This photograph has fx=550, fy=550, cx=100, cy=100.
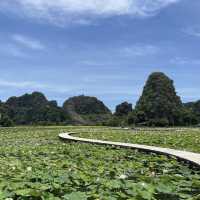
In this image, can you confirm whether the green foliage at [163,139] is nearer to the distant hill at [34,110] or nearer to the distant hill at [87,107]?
the distant hill at [34,110]

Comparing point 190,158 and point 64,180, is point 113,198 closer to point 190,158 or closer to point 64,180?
point 64,180

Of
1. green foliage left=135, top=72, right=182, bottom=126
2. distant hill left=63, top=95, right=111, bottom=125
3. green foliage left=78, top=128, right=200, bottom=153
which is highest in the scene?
distant hill left=63, top=95, right=111, bottom=125

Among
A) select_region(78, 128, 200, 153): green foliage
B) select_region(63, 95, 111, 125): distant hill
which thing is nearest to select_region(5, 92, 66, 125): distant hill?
select_region(63, 95, 111, 125): distant hill

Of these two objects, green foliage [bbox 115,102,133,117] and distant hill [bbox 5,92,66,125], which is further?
distant hill [bbox 5,92,66,125]

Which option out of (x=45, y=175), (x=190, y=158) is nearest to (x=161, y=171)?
(x=190, y=158)

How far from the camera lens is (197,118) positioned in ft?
200

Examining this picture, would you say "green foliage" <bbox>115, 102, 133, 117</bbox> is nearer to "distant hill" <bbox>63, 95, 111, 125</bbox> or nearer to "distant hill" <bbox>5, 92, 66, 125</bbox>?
"distant hill" <bbox>5, 92, 66, 125</bbox>

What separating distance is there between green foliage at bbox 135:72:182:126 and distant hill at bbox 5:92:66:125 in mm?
13979

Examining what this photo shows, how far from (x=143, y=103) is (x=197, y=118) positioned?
20.9 feet

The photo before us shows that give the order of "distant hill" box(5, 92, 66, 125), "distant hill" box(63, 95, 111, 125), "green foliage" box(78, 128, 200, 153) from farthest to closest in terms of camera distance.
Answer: "distant hill" box(63, 95, 111, 125) < "distant hill" box(5, 92, 66, 125) < "green foliage" box(78, 128, 200, 153)

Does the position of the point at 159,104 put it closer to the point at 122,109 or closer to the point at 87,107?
the point at 122,109

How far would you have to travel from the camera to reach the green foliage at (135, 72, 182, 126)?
5859 centimetres

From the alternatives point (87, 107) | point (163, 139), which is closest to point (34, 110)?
point (87, 107)

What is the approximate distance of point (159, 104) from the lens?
193ft
